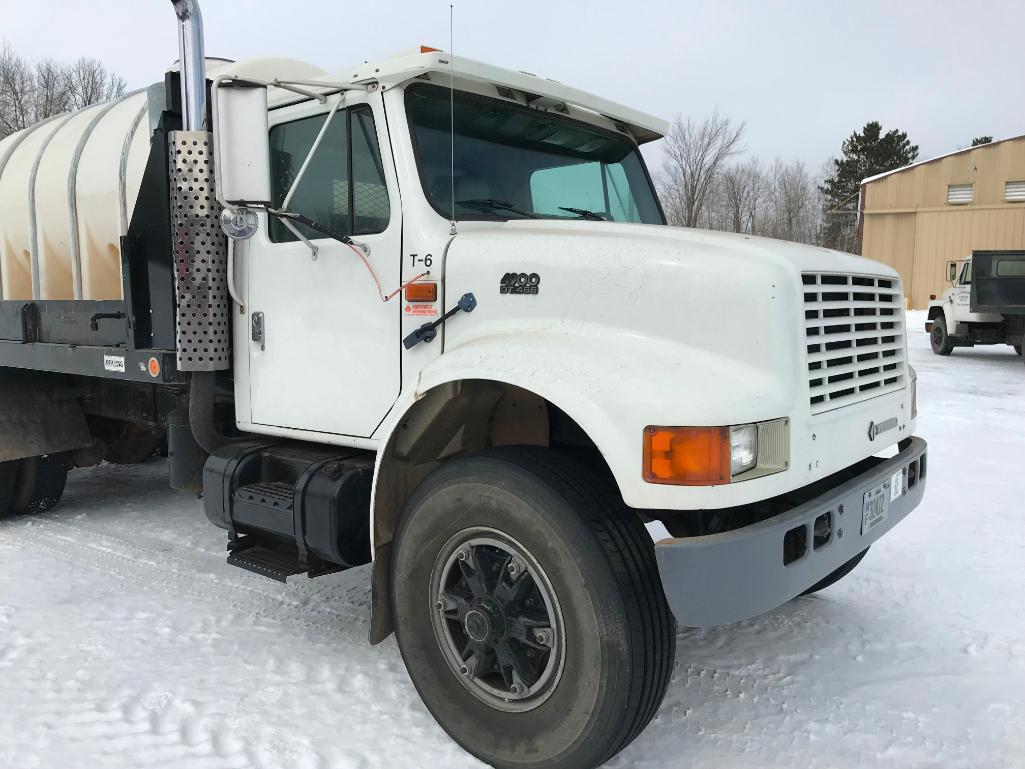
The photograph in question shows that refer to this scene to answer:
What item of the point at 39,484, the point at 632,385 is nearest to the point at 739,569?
the point at 632,385

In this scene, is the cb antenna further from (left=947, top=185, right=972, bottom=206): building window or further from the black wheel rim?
(left=947, top=185, right=972, bottom=206): building window

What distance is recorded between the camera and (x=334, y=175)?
3502mm

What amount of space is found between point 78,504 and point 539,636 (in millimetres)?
4950

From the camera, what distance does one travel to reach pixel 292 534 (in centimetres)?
341

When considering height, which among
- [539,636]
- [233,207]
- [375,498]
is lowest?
[539,636]

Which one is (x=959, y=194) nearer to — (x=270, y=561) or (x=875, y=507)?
(x=875, y=507)

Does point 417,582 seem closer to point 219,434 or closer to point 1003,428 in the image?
point 219,434

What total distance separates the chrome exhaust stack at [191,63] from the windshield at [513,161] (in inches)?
41.3

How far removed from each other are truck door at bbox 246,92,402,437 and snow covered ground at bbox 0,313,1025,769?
3.47 ft

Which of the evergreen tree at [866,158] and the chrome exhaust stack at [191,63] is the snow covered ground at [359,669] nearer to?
the chrome exhaust stack at [191,63]

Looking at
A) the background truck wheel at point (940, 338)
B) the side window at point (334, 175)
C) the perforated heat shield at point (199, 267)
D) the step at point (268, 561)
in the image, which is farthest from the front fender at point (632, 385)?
the background truck wheel at point (940, 338)

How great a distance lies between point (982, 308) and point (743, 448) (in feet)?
54.7

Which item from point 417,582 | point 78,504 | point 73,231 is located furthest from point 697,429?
point 78,504

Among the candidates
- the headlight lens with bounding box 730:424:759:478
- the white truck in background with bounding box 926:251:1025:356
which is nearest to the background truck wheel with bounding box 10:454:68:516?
the headlight lens with bounding box 730:424:759:478
